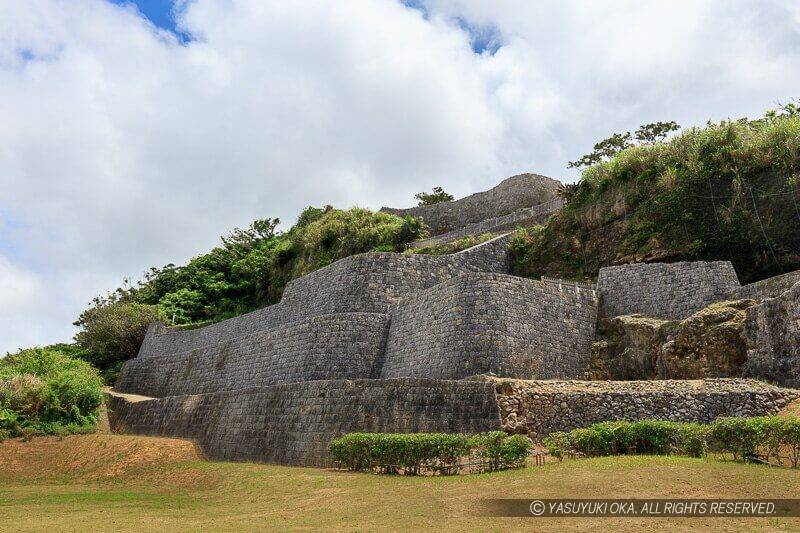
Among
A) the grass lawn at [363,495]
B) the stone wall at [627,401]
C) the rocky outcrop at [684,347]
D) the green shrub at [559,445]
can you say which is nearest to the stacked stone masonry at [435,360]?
the stone wall at [627,401]

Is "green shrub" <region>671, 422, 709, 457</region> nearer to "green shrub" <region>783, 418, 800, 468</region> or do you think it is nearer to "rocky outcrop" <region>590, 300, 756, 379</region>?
"green shrub" <region>783, 418, 800, 468</region>

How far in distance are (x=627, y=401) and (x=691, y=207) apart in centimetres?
1133

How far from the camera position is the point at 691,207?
23391mm

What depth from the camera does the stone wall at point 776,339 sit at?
15.3 meters

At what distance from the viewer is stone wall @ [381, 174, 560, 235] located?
38812 mm

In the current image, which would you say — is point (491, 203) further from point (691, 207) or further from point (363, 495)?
point (363, 495)

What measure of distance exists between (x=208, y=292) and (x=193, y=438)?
23124mm

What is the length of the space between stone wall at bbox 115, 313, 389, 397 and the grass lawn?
581 cm

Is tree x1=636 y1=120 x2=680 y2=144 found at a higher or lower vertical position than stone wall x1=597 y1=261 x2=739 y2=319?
higher

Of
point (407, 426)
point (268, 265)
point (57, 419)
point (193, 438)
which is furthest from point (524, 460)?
point (268, 265)

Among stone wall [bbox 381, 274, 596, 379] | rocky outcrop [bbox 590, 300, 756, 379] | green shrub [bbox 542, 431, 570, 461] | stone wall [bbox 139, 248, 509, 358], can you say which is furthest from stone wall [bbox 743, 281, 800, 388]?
stone wall [bbox 139, 248, 509, 358]

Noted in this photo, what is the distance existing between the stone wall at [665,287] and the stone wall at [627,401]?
16.7 feet

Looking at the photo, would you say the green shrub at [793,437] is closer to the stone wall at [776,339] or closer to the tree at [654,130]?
the stone wall at [776,339]

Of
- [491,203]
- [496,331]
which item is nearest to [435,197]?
[491,203]
